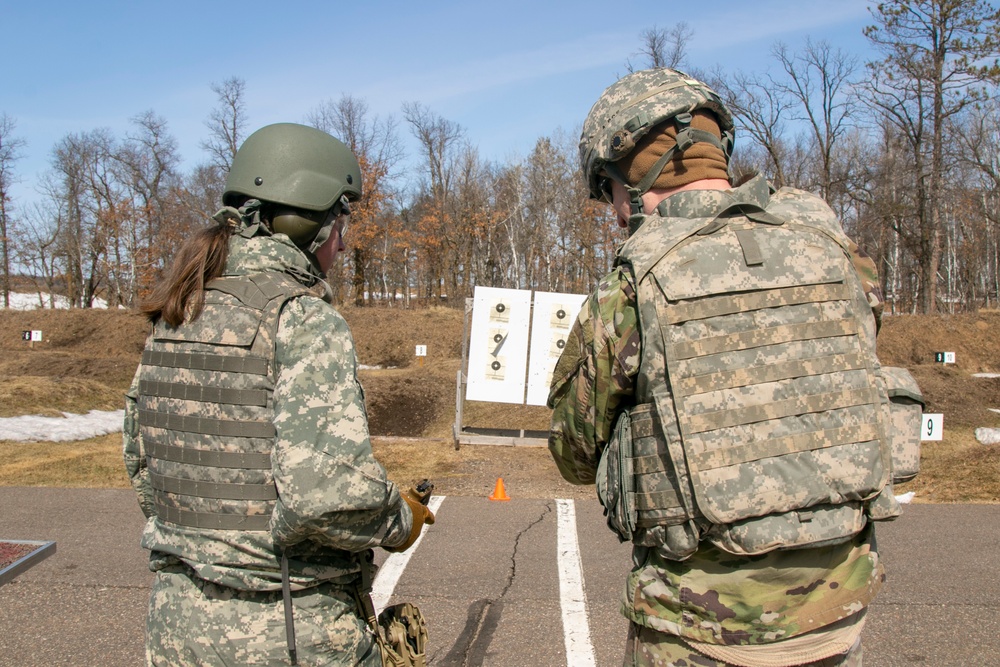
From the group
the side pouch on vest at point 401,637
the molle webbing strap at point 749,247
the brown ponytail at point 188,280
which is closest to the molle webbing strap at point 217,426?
the brown ponytail at point 188,280

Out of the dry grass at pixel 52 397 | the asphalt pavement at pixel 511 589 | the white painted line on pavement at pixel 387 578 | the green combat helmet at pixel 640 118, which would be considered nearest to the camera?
the green combat helmet at pixel 640 118

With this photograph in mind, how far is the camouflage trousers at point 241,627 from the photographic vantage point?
198 centimetres

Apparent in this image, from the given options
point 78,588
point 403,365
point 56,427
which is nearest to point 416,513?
point 78,588

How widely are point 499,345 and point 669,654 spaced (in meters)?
9.51

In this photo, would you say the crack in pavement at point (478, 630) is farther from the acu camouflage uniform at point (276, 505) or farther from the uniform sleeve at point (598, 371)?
the uniform sleeve at point (598, 371)

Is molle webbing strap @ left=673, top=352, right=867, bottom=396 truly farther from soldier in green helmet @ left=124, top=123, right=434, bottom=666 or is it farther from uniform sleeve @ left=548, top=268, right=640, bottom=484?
soldier in green helmet @ left=124, top=123, right=434, bottom=666

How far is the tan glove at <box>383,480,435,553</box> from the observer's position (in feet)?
7.16

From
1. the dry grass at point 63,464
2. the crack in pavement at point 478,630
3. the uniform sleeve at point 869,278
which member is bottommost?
→ the dry grass at point 63,464

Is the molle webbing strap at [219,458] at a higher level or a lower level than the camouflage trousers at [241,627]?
higher

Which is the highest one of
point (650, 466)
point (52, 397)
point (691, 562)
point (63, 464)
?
point (650, 466)

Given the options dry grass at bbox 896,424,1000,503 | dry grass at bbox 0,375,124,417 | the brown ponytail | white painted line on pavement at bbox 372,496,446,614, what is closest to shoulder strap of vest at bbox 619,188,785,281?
the brown ponytail

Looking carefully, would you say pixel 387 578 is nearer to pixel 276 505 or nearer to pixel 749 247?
pixel 276 505

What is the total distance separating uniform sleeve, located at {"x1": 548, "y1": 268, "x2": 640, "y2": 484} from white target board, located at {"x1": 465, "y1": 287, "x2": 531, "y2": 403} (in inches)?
364

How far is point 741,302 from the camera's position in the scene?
196 cm
